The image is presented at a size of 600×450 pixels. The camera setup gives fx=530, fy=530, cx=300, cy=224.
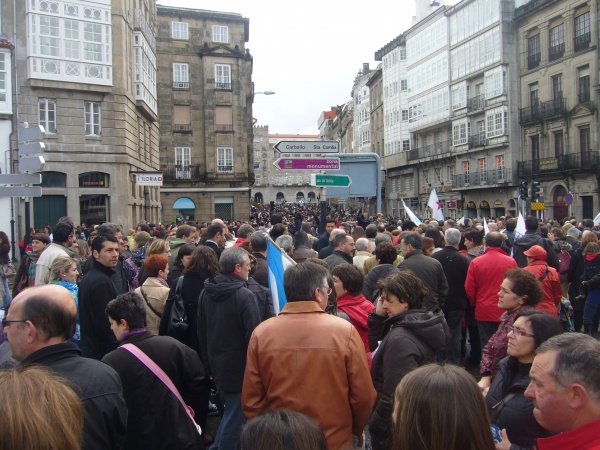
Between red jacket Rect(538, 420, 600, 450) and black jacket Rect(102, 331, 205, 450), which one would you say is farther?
black jacket Rect(102, 331, 205, 450)

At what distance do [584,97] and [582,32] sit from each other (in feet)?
13.5

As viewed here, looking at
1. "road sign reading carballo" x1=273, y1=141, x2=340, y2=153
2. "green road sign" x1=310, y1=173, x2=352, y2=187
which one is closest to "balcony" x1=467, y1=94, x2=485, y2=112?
"green road sign" x1=310, y1=173, x2=352, y2=187

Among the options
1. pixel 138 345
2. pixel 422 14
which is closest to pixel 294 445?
pixel 138 345

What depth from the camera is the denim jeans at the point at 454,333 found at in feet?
23.7

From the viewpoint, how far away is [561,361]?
86.7 inches

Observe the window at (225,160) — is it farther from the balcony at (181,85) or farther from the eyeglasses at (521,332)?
the eyeglasses at (521,332)

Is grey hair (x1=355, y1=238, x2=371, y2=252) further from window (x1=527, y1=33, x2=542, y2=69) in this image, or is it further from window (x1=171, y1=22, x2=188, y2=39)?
window (x1=171, y1=22, x2=188, y2=39)

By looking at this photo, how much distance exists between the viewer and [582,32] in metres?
33.8

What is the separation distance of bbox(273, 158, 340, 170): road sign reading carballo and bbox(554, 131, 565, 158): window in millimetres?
31470

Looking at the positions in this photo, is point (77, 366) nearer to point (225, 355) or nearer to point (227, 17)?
point (225, 355)

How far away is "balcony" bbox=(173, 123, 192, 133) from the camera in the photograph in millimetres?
43781

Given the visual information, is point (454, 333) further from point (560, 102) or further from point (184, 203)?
point (184, 203)

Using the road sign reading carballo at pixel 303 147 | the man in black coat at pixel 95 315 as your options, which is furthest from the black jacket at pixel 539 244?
the man in black coat at pixel 95 315

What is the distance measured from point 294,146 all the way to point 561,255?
17.0 ft
